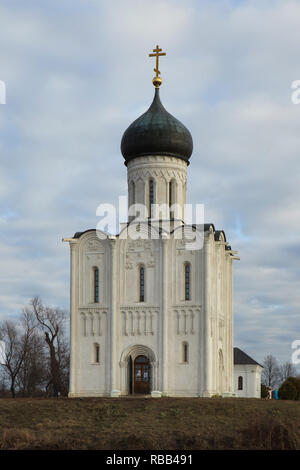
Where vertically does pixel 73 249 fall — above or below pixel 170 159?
below

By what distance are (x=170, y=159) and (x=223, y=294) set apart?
690 centimetres

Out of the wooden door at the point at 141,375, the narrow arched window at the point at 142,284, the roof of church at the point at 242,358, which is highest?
the narrow arched window at the point at 142,284

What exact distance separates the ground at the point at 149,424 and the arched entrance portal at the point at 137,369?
3.58m

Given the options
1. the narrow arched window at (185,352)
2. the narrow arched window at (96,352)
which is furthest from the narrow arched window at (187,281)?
the narrow arched window at (96,352)

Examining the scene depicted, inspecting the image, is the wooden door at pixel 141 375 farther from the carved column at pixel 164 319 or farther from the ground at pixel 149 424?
the ground at pixel 149 424

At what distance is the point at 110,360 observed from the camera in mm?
32969

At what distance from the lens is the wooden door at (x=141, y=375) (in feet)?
108

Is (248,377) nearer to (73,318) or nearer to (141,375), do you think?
(141,375)

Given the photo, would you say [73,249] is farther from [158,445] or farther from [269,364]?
[269,364]

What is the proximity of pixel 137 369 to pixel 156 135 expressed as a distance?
35.1ft

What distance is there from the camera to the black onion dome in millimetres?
35219

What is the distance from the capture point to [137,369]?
109 ft
